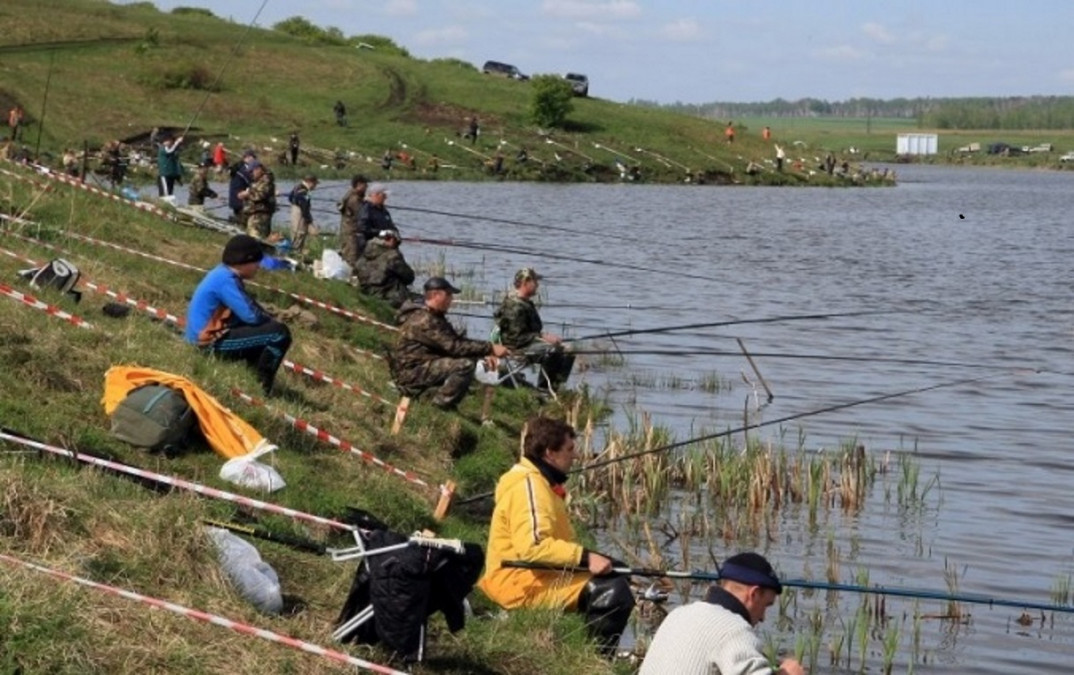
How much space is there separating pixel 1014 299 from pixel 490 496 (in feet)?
77.5

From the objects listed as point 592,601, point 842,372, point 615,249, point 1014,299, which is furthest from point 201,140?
point 592,601

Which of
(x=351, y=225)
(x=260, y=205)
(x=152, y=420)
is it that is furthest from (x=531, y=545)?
(x=260, y=205)

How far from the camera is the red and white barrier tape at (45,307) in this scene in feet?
42.9

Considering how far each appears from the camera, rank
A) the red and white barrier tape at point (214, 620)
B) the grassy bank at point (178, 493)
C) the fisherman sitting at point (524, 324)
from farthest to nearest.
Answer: the fisherman sitting at point (524, 324) → the red and white barrier tape at point (214, 620) → the grassy bank at point (178, 493)

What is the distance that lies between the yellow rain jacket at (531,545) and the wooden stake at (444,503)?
2.32m

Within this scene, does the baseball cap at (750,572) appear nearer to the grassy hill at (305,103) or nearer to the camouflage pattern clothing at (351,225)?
the camouflage pattern clothing at (351,225)

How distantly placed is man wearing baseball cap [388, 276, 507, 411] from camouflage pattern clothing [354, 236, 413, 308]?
6.37 meters

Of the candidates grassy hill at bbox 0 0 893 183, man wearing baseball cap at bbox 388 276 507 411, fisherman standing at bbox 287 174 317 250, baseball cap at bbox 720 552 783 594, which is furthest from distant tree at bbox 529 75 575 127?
baseball cap at bbox 720 552 783 594

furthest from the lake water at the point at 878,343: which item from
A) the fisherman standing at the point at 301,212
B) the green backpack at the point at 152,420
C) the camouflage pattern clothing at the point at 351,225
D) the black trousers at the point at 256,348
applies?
the green backpack at the point at 152,420

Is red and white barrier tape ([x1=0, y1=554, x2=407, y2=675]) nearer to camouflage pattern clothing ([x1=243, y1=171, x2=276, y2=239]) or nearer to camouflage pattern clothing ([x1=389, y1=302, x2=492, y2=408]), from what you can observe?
camouflage pattern clothing ([x1=389, y1=302, x2=492, y2=408])

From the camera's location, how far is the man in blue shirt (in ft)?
43.8

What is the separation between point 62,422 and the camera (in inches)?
419

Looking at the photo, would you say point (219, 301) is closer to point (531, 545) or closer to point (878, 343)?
point (531, 545)

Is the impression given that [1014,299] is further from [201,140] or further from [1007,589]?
[201,140]
